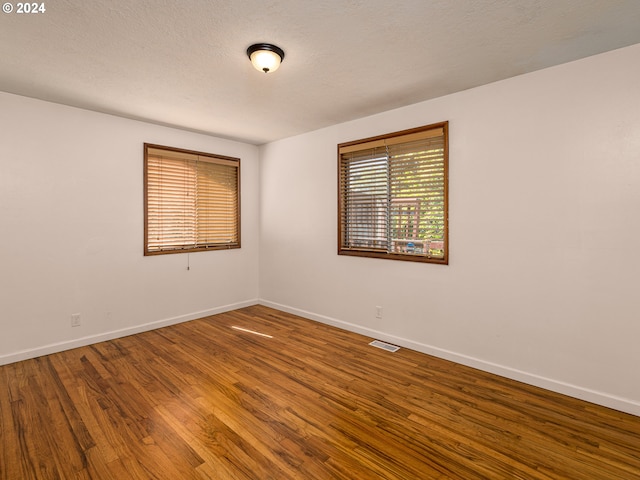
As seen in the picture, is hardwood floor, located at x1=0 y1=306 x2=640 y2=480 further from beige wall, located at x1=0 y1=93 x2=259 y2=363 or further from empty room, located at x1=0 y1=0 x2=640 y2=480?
beige wall, located at x1=0 y1=93 x2=259 y2=363

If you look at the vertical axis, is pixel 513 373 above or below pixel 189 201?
below

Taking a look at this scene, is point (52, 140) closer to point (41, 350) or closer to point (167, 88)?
point (167, 88)

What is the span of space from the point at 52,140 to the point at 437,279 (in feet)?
14.0

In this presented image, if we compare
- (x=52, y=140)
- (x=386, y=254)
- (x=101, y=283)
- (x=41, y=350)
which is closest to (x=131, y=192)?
(x=52, y=140)

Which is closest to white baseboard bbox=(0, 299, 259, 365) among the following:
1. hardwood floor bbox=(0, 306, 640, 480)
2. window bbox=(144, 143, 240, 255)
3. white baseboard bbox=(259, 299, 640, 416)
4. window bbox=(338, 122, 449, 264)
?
hardwood floor bbox=(0, 306, 640, 480)

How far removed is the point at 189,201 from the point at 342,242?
2241 millimetres

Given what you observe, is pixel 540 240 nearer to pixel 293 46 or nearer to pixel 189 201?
pixel 293 46

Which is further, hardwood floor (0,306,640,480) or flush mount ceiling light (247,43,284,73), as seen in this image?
flush mount ceiling light (247,43,284,73)

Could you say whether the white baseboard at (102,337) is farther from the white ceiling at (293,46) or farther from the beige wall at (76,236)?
the white ceiling at (293,46)

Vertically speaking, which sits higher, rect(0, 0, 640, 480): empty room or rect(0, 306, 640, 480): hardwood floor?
rect(0, 0, 640, 480): empty room

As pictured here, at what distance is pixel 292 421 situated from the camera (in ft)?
7.16

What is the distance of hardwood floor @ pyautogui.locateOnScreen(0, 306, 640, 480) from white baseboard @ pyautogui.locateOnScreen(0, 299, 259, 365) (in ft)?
0.40

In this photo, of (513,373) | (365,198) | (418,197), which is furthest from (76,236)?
(513,373)

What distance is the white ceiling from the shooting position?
6.25ft
